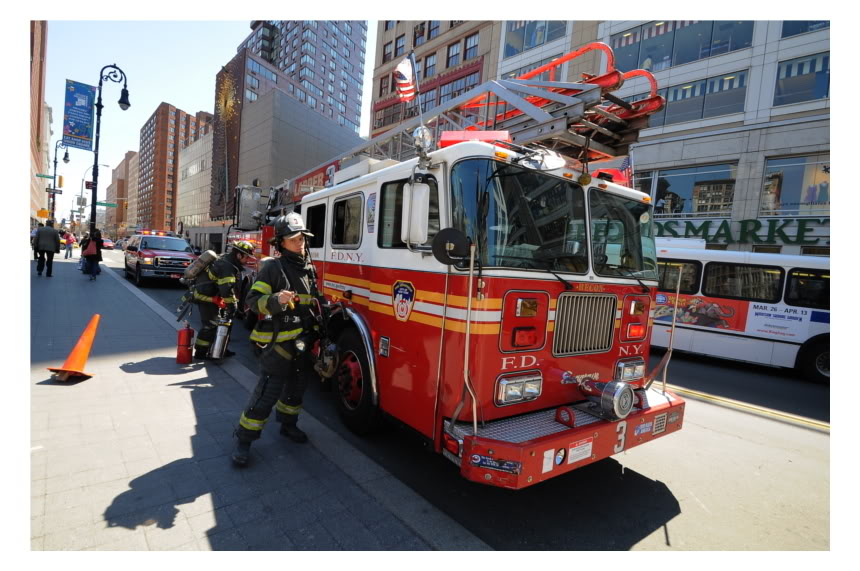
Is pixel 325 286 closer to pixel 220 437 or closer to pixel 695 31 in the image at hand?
pixel 220 437

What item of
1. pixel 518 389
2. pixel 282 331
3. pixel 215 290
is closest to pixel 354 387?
pixel 282 331

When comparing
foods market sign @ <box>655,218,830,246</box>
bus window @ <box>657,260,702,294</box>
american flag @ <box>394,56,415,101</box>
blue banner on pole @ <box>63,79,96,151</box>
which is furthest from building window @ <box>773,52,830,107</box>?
blue banner on pole @ <box>63,79,96,151</box>

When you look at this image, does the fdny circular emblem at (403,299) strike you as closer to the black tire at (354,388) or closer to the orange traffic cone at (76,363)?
the black tire at (354,388)

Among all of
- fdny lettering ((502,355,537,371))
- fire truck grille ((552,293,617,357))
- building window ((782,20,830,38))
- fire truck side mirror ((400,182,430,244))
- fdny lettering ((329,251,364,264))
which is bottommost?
fdny lettering ((502,355,537,371))

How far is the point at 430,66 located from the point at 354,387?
108 ft

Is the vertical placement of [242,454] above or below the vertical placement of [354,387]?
below

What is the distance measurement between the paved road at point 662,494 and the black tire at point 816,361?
3.75 metres

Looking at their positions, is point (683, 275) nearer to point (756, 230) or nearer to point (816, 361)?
point (816, 361)

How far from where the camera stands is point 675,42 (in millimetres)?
18781

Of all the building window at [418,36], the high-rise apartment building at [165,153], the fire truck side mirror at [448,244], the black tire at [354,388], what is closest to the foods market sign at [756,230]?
the black tire at [354,388]

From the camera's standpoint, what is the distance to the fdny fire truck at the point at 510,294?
292 cm

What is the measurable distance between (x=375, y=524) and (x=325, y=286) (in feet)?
9.27

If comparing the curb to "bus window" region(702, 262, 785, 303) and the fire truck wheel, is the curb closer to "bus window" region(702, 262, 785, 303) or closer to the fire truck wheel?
the fire truck wheel

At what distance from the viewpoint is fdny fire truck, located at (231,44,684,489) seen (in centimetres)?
292
